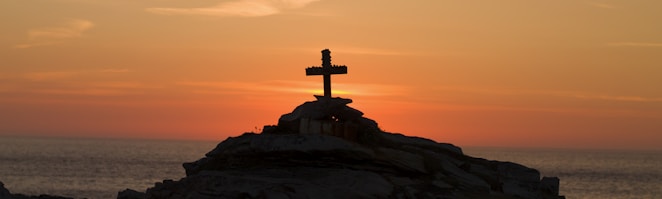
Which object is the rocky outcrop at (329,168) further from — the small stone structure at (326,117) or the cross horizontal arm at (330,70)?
the cross horizontal arm at (330,70)

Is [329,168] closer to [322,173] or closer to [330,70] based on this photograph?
[322,173]

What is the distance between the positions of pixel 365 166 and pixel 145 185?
302 feet

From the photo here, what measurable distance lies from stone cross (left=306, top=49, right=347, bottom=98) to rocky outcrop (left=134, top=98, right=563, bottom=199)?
1.57m

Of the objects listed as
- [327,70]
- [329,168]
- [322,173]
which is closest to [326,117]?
[327,70]

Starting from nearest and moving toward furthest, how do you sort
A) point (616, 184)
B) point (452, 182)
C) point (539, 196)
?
1. point (452, 182)
2. point (539, 196)
3. point (616, 184)

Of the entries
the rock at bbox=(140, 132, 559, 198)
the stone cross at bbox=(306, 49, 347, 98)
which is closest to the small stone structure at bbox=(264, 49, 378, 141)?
the stone cross at bbox=(306, 49, 347, 98)

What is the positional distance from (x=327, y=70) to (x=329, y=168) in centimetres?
571

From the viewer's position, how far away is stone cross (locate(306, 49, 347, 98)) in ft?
120

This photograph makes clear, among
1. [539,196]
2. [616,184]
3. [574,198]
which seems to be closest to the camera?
[539,196]

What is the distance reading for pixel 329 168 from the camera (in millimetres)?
31766

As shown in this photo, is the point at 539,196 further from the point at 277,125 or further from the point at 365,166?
the point at 277,125

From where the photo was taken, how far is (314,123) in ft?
109

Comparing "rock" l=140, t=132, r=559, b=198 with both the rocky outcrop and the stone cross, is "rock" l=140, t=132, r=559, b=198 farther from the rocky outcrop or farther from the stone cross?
the stone cross

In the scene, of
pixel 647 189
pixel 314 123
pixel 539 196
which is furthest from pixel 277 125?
pixel 647 189
